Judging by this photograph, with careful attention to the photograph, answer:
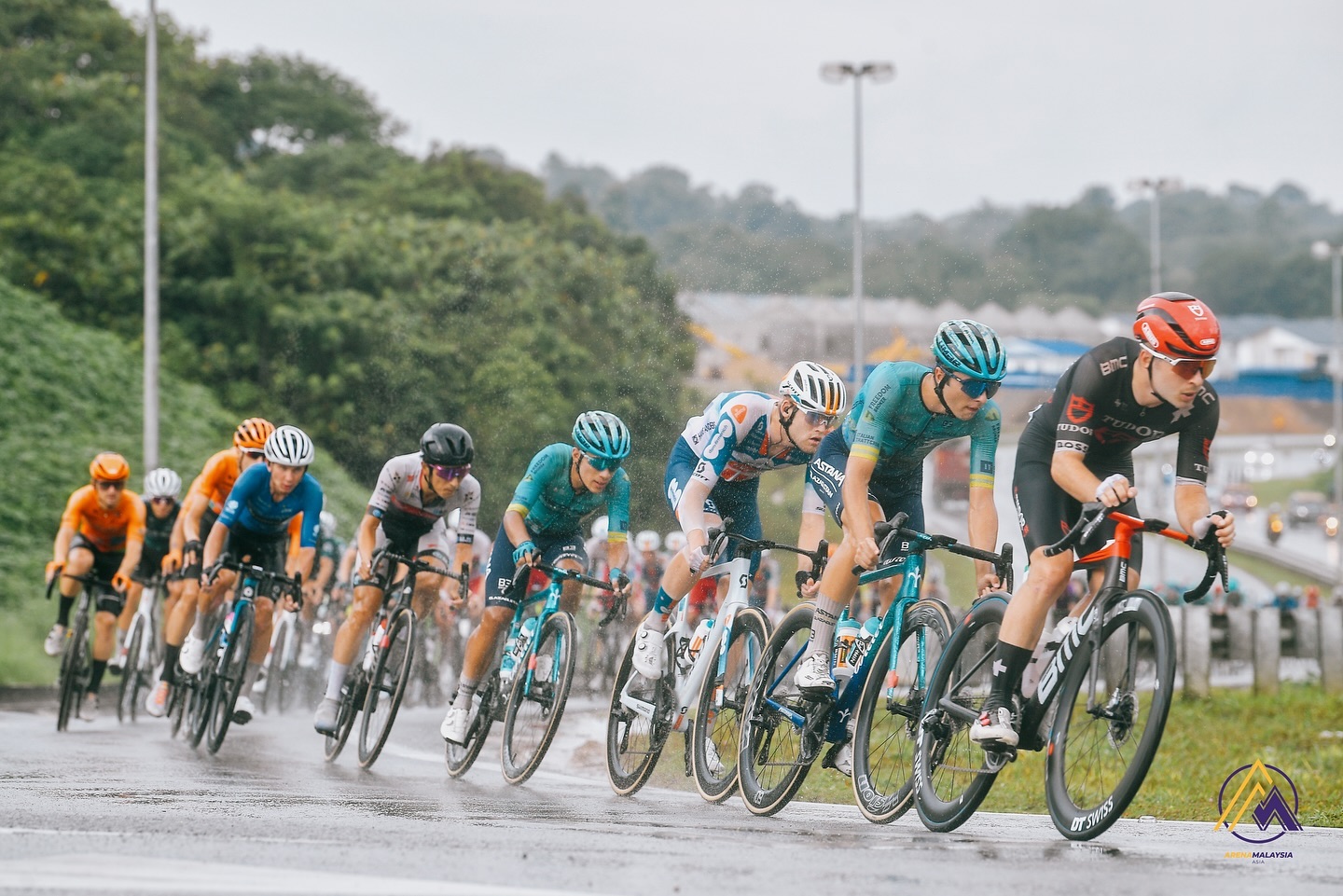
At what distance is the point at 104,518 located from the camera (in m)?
14.4

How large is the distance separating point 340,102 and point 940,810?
66737 millimetres

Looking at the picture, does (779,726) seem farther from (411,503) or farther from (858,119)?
(858,119)

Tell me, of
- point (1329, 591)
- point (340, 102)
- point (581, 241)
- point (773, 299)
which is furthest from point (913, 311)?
point (340, 102)

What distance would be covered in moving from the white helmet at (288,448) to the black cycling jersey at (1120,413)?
608 centimetres

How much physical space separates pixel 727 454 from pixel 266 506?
4433 millimetres

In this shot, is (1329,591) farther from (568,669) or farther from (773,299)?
(568,669)

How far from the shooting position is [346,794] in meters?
8.70

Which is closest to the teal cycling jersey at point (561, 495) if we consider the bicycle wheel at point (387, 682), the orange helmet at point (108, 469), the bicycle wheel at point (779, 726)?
the bicycle wheel at point (387, 682)

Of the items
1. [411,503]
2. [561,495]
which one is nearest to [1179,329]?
[561,495]

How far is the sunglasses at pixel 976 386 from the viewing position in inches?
294

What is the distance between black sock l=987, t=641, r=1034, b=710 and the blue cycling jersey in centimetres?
599

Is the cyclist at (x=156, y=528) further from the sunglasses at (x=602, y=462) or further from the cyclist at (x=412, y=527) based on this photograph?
the sunglasses at (x=602, y=462)

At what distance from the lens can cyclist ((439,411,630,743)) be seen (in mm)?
9656

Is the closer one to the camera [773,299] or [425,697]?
[425,697]
